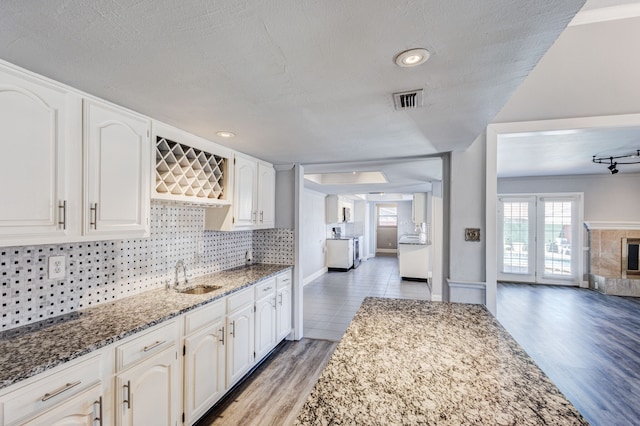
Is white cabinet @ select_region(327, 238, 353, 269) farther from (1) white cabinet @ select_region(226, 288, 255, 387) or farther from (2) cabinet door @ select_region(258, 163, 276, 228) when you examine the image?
(1) white cabinet @ select_region(226, 288, 255, 387)

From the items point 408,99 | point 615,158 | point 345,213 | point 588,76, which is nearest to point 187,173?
point 408,99

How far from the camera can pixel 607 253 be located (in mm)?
6238

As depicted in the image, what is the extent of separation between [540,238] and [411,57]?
745cm

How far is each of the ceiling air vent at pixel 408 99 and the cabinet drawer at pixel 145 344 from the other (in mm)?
1932

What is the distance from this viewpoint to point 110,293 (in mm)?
2068

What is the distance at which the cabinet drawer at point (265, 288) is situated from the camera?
296 centimetres

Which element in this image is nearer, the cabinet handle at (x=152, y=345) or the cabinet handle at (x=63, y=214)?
the cabinet handle at (x=63, y=214)

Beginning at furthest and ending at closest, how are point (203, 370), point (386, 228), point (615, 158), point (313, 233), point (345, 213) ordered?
point (386, 228) → point (345, 213) → point (313, 233) → point (615, 158) → point (203, 370)

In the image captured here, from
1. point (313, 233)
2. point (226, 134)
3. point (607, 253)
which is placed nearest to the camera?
point (226, 134)

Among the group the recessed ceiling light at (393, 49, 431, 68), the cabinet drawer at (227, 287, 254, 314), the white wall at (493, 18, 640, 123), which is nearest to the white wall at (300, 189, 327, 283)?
the cabinet drawer at (227, 287, 254, 314)

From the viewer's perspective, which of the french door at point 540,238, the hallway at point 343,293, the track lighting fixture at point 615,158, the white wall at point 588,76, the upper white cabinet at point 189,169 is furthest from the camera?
the french door at point 540,238

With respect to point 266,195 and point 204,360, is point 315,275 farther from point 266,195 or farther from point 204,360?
point 204,360

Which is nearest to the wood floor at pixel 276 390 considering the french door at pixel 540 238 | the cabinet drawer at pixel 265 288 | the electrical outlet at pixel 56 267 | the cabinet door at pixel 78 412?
the cabinet drawer at pixel 265 288

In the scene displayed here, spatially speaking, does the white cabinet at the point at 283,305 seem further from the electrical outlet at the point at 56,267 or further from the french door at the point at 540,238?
the french door at the point at 540,238
